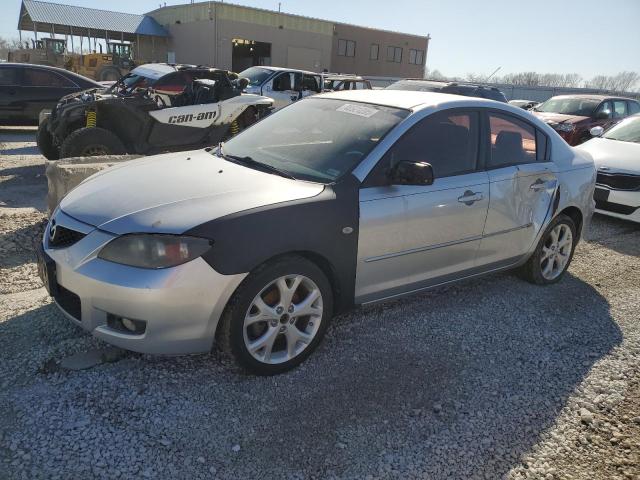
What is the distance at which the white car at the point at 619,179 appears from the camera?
6.54 metres

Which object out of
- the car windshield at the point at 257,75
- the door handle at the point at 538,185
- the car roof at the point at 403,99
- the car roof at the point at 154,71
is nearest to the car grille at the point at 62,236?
the car roof at the point at 403,99

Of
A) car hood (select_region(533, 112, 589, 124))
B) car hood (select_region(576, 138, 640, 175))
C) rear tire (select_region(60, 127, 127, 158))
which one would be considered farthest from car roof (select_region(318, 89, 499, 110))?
car hood (select_region(533, 112, 589, 124))

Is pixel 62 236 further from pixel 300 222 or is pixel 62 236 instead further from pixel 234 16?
pixel 234 16

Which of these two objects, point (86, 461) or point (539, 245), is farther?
point (539, 245)

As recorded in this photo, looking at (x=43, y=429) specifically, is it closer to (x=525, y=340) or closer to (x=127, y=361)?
(x=127, y=361)

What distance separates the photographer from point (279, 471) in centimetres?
231

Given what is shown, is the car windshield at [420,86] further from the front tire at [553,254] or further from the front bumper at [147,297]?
the front bumper at [147,297]

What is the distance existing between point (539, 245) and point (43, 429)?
12.9 ft

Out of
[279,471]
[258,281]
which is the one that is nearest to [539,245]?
[258,281]

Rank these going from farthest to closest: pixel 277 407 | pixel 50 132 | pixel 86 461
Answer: pixel 50 132 → pixel 277 407 → pixel 86 461

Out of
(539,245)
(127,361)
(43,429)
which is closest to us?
(43,429)

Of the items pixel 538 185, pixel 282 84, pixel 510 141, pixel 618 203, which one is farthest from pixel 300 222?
pixel 282 84

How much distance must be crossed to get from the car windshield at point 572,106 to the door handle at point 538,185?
9.09 metres

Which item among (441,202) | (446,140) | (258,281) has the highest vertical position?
(446,140)
